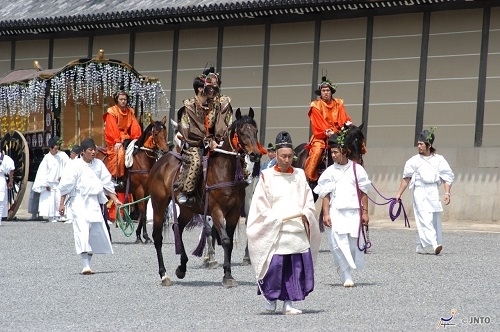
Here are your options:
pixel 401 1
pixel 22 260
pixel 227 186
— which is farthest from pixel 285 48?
pixel 227 186

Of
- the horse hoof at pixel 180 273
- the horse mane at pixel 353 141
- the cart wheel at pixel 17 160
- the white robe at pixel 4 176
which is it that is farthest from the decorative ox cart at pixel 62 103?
the horse hoof at pixel 180 273

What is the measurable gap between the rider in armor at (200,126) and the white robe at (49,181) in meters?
11.9

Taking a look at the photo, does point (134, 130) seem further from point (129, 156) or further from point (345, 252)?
point (345, 252)

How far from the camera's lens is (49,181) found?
2622 centimetres

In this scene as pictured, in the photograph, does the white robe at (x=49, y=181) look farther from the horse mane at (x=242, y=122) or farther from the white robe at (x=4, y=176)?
the horse mane at (x=242, y=122)

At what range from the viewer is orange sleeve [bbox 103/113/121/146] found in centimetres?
2116

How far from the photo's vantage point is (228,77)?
2747 cm

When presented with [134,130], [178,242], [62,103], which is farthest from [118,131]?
[178,242]

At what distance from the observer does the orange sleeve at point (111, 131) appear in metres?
21.2

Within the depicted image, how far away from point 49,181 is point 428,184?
10.2m

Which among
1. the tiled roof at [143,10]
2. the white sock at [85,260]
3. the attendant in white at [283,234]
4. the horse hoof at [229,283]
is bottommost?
the white sock at [85,260]

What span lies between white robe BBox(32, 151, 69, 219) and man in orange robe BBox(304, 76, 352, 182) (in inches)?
323

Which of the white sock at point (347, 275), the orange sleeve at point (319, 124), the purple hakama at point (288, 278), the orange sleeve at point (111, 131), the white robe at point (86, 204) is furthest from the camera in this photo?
the orange sleeve at point (111, 131)

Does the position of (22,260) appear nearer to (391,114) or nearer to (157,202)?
(157,202)
